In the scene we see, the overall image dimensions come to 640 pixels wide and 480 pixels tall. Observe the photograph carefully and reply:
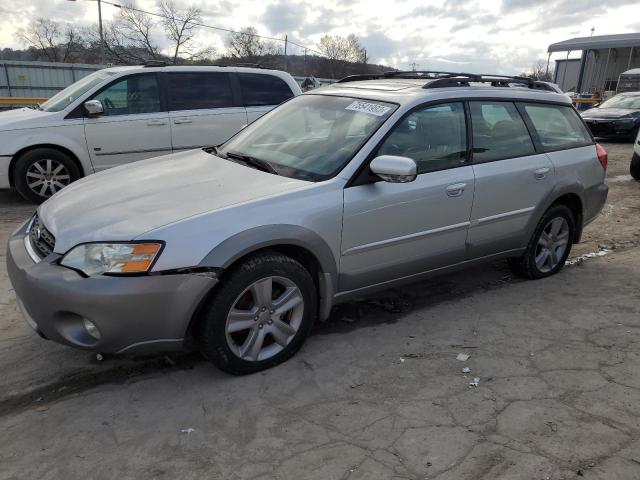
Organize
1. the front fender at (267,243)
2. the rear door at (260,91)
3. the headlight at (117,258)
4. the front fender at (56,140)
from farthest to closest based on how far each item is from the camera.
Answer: the rear door at (260,91), the front fender at (56,140), the front fender at (267,243), the headlight at (117,258)

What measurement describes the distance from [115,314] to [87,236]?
443 millimetres

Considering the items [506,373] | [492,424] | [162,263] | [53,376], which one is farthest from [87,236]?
[506,373]

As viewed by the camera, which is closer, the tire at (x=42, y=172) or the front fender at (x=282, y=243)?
Result: the front fender at (x=282, y=243)

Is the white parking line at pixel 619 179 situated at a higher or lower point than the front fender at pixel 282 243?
lower

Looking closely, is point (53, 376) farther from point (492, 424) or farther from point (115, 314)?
point (492, 424)

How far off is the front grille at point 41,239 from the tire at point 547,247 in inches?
140

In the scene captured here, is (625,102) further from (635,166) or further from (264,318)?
(264,318)

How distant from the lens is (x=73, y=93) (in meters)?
6.89

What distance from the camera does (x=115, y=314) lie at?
2600mm

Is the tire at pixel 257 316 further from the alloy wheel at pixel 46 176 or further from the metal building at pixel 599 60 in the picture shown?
the metal building at pixel 599 60

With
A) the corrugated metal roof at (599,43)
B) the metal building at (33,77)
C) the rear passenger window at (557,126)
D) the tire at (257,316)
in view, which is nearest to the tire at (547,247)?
the rear passenger window at (557,126)

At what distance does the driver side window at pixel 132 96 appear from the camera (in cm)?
680

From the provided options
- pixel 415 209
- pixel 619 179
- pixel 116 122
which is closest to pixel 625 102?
pixel 619 179

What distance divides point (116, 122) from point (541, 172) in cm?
514
